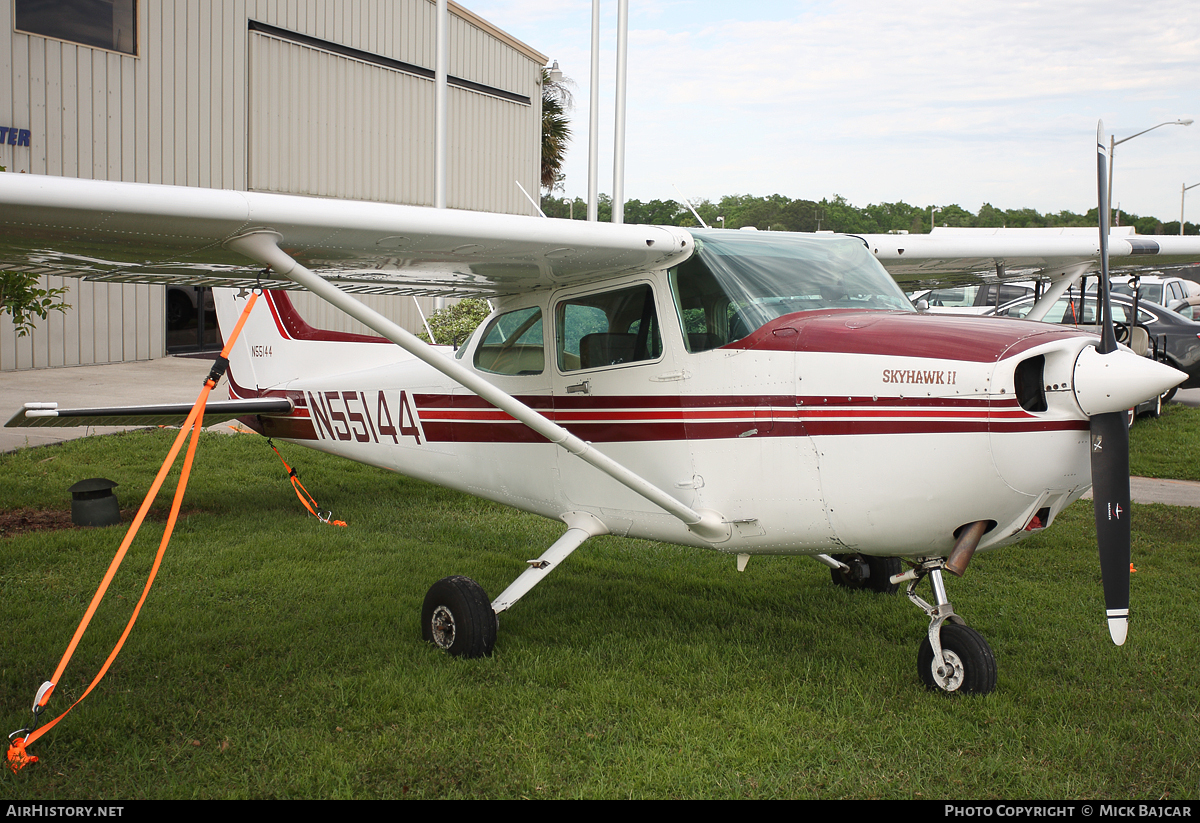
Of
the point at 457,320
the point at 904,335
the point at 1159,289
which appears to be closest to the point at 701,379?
the point at 904,335

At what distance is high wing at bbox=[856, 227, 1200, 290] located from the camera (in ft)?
19.4

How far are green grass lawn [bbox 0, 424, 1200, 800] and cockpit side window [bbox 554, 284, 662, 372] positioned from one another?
162 cm

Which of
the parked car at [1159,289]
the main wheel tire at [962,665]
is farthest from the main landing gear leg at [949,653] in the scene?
the parked car at [1159,289]

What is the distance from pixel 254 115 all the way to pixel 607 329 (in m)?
17.7

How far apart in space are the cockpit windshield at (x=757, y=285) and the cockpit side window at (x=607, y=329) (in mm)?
225

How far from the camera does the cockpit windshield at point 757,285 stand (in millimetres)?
4203

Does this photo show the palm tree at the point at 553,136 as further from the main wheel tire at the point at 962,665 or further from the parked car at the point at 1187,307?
the main wheel tire at the point at 962,665

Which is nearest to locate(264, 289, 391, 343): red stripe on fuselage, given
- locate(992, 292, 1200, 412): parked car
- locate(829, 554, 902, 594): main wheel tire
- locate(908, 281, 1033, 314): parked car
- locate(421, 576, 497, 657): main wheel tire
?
locate(421, 576, 497, 657): main wheel tire

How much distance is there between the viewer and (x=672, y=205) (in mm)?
48531

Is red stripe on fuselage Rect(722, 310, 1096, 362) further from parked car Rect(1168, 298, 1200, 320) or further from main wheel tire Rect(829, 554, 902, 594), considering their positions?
parked car Rect(1168, 298, 1200, 320)

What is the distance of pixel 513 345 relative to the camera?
5305mm

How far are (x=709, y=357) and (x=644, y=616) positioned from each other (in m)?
2.01
